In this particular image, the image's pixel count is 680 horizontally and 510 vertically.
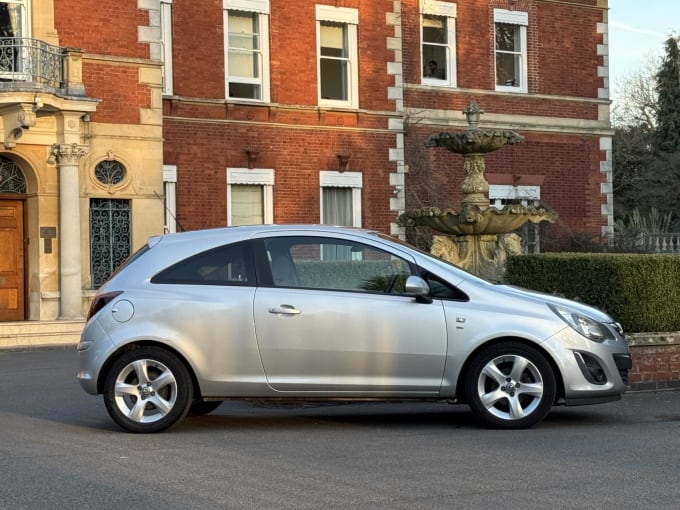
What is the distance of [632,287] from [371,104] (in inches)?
616

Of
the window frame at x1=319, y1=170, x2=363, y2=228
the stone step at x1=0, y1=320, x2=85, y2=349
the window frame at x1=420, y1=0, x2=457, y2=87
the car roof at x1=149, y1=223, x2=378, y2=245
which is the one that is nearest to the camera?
the car roof at x1=149, y1=223, x2=378, y2=245

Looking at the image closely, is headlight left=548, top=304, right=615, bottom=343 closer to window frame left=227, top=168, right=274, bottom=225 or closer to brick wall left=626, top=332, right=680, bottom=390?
brick wall left=626, top=332, right=680, bottom=390

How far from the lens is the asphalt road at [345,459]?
22.8 ft

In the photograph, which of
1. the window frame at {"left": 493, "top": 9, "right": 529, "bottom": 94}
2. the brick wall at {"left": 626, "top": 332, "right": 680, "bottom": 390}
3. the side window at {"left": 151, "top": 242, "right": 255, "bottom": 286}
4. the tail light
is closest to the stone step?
the tail light

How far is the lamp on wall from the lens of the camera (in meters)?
26.5

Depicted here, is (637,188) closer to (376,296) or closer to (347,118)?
(347,118)

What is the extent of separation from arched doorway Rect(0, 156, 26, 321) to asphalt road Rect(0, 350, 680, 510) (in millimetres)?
11070

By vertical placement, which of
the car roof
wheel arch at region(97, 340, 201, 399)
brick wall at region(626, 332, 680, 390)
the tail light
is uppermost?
the car roof

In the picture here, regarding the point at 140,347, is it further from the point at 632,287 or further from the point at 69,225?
the point at 69,225

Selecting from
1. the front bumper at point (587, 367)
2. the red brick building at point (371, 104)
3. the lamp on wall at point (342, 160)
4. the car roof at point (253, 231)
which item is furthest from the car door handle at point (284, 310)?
the lamp on wall at point (342, 160)

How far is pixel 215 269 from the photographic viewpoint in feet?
32.4

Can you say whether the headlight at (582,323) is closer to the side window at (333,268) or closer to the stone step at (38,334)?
the side window at (333,268)

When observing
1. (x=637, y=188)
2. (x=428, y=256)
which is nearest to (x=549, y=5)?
(x=637, y=188)

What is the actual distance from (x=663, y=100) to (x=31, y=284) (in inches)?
1363
